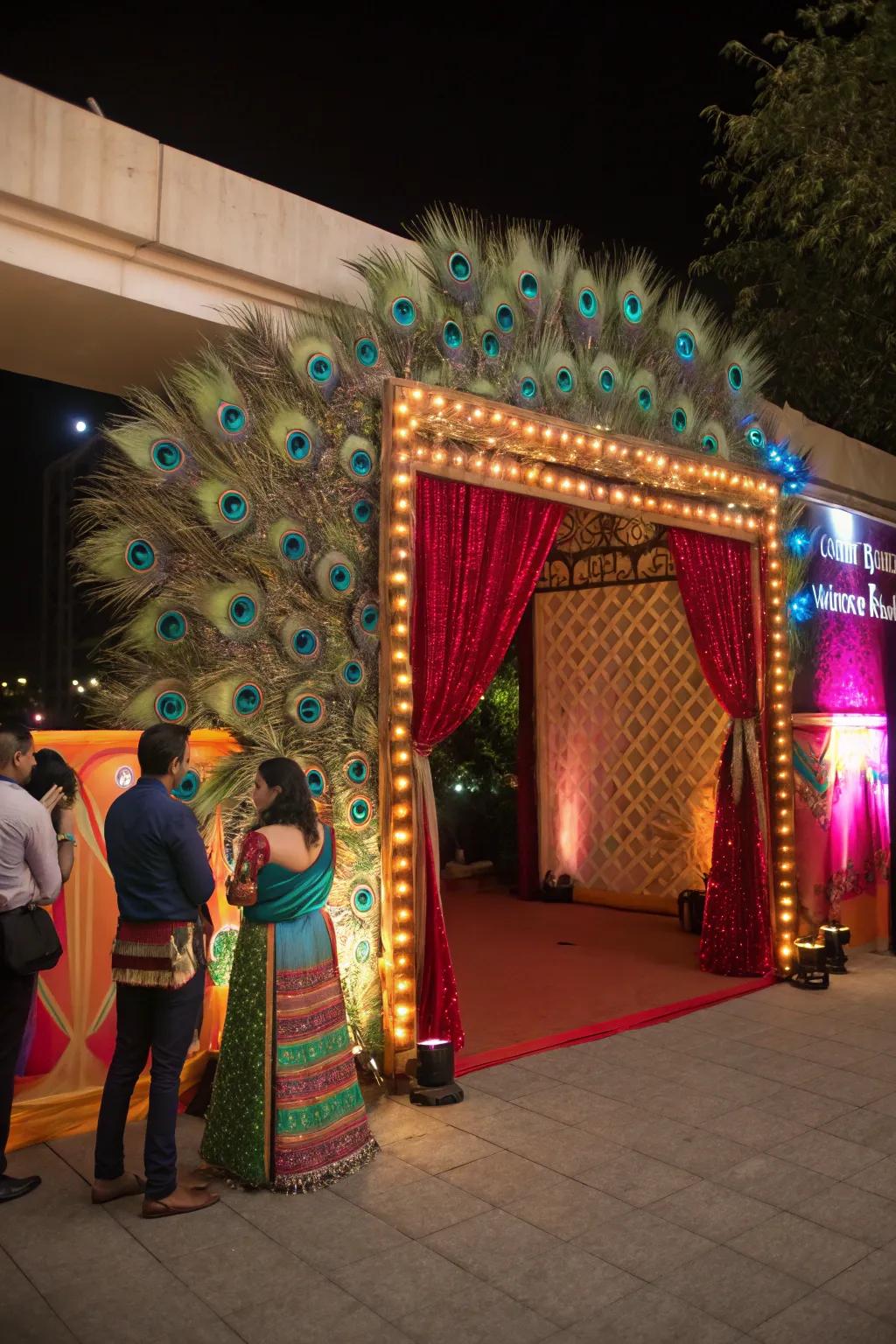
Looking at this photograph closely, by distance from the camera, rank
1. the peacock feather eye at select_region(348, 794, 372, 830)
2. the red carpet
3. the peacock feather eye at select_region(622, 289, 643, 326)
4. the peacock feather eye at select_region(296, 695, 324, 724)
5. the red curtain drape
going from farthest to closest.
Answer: the red curtain drape < the peacock feather eye at select_region(622, 289, 643, 326) < the red carpet < the peacock feather eye at select_region(348, 794, 372, 830) < the peacock feather eye at select_region(296, 695, 324, 724)

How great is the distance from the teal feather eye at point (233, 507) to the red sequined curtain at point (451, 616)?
0.72 metres

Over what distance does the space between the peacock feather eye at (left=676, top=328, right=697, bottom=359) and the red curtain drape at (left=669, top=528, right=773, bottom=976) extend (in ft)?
2.74

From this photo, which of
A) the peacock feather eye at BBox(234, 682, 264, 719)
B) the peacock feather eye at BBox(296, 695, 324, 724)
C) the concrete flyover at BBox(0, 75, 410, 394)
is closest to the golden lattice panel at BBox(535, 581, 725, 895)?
the concrete flyover at BBox(0, 75, 410, 394)

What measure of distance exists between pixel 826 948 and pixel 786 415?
9.25ft

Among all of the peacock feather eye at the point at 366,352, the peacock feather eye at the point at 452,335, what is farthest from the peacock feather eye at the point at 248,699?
the peacock feather eye at the point at 452,335

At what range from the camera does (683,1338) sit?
2145mm

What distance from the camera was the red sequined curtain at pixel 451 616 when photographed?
387 centimetres

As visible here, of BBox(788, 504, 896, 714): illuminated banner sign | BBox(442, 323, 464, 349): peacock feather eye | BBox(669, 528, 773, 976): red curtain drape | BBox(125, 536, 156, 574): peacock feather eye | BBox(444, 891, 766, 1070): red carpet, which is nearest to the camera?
BBox(125, 536, 156, 574): peacock feather eye

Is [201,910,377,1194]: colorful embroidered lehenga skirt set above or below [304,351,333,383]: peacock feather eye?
below

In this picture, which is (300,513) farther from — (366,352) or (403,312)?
(403,312)

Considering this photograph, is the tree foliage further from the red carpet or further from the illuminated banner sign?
the red carpet

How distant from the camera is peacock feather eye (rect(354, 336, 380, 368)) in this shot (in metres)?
3.88

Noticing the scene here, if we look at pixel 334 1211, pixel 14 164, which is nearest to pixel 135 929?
pixel 334 1211

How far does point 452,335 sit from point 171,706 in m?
1.81
